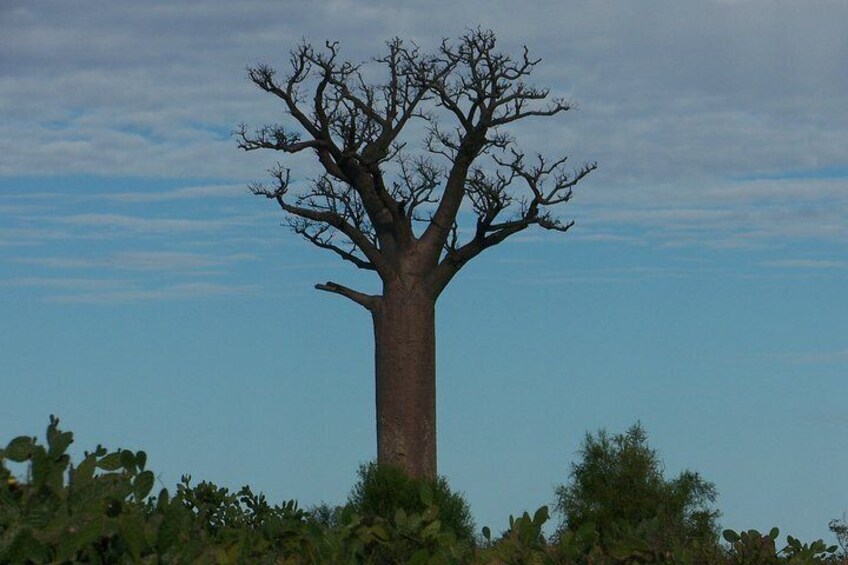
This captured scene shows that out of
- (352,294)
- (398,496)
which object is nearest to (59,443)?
(398,496)

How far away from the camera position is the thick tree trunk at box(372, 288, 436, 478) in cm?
1595

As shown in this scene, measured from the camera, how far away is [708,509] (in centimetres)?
1623

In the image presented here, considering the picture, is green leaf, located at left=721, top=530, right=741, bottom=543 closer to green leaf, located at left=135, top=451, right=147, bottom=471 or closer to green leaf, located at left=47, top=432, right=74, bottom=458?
green leaf, located at left=135, top=451, right=147, bottom=471

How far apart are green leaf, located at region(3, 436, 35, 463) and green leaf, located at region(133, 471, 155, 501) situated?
21 cm

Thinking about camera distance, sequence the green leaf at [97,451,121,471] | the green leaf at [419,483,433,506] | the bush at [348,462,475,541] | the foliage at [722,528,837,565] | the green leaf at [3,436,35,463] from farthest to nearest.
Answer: the bush at [348,462,475,541] < the foliage at [722,528,837,565] < the green leaf at [419,483,433,506] < the green leaf at [97,451,121,471] < the green leaf at [3,436,35,463]

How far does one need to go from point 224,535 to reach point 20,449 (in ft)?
3.21

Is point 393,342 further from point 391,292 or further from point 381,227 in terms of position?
point 381,227

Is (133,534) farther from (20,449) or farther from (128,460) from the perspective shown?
(128,460)

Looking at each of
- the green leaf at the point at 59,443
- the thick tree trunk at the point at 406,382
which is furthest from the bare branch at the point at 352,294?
the green leaf at the point at 59,443

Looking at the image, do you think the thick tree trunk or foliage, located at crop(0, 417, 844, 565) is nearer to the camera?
foliage, located at crop(0, 417, 844, 565)

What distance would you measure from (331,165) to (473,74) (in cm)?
246

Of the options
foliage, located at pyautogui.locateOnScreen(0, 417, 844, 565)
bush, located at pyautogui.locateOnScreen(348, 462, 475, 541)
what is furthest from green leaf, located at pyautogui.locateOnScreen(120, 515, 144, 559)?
bush, located at pyautogui.locateOnScreen(348, 462, 475, 541)

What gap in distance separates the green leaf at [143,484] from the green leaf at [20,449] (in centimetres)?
21

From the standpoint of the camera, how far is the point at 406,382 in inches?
630
